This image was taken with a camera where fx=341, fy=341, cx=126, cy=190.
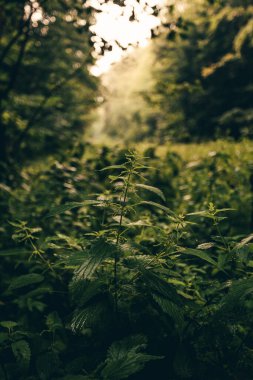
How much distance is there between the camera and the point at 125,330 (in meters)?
1.67

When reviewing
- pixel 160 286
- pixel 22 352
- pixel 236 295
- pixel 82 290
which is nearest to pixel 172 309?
pixel 160 286

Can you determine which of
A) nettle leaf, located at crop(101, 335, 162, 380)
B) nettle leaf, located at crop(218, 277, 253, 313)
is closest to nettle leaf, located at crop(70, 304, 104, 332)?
nettle leaf, located at crop(101, 335, 162, 380)

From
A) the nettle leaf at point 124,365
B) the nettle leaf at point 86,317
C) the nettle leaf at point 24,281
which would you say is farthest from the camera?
the nettle leaf at point 24,281

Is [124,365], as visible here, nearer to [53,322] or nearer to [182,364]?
[182,364]

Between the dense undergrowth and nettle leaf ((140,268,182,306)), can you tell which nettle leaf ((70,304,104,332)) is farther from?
nettle leaf ((140,268,182,306))

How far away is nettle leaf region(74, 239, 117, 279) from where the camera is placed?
4.13 feet

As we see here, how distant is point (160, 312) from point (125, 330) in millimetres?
193

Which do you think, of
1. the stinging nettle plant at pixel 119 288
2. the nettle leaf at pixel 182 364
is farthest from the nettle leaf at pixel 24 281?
the nettle leaf at pixel 182 364

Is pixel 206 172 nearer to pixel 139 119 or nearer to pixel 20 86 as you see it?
pixel 20 86

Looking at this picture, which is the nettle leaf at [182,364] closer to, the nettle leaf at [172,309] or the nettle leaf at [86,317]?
the nettle leaf at [172,309]

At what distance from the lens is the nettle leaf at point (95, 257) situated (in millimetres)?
1260

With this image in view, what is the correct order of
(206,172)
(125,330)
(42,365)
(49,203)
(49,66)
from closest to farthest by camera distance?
(42,365)
(125,330)
(49,203)
(206,172)
(49,66)

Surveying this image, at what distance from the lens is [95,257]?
51.3 inches

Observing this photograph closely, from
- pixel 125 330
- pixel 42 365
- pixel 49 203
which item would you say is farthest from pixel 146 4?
pixel 42 365
